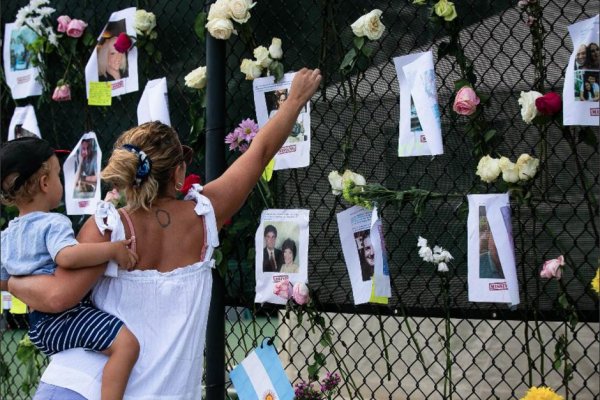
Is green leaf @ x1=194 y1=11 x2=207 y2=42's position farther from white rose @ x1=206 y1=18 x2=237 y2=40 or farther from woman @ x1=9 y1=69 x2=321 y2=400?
woman @ x1=9 y1=69 x2=321 y2=400

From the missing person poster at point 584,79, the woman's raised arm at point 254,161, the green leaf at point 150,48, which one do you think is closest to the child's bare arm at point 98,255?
the woman's raised arm at point 254,161

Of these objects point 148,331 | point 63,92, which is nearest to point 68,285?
point 148,331

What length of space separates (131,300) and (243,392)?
1000mm

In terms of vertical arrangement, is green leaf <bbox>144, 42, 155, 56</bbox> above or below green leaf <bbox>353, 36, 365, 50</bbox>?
above

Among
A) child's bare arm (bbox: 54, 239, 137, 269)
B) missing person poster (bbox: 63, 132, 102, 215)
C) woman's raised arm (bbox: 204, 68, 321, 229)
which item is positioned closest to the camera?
child's bare arm (bbox: 54, 239, 137, 269)

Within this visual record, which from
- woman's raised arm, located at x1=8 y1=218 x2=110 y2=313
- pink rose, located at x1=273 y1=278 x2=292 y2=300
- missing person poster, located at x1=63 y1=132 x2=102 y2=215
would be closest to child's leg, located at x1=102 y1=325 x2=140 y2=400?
woman's raised arm, located at x1=8 y1=218 x2=110 y2=313

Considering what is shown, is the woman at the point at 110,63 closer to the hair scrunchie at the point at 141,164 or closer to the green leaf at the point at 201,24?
the green leaf at the point at 201,24

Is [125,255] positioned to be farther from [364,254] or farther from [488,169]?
[488,169]

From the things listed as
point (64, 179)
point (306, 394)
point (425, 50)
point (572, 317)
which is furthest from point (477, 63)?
point (64, 179)

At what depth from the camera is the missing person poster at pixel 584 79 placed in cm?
290

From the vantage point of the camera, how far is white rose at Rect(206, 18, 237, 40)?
139 inches

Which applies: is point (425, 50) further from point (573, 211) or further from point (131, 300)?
point (131, 300)

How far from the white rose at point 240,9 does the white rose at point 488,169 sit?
112cm

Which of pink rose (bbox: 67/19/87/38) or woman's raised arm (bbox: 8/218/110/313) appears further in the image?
pink rose (bbox: 67/19/87/38)
